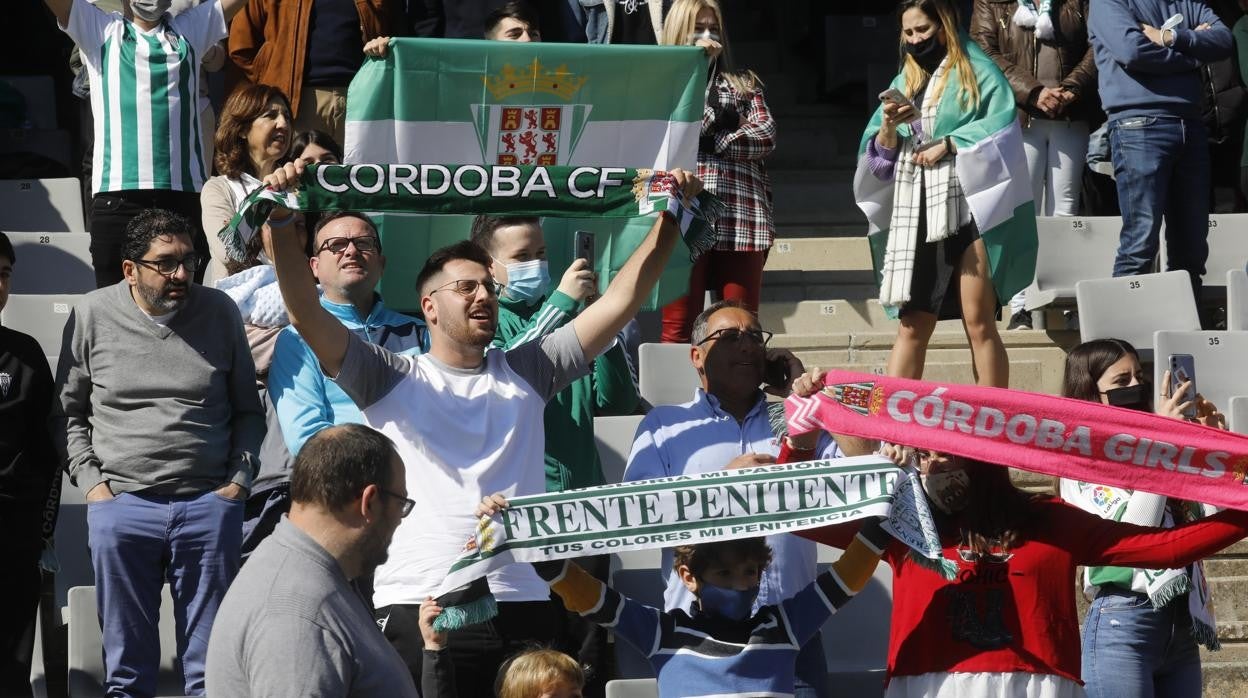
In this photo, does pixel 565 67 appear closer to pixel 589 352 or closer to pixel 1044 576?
pixel 589 352

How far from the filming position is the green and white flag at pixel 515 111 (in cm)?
672

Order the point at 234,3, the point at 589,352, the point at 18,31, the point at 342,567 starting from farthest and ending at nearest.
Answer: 1. the point at 18,31
2. the point at 234,3
3. the point at 589,352
4. the point at 342,567

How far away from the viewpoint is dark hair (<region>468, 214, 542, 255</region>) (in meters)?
5.75

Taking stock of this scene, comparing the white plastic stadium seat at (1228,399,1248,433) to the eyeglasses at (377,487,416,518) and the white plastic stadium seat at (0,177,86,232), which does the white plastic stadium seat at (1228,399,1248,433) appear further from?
the white plastic stadium seat at (0,177,86,232)

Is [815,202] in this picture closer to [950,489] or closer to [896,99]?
[896,99]

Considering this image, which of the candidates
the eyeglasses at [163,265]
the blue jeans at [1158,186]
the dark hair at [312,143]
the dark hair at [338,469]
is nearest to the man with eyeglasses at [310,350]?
the eyeglasses at [163,265]

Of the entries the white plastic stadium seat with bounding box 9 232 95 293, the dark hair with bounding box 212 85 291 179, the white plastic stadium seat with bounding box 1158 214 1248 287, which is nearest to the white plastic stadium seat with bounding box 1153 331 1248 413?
the white plastic stadium seat with bounding box 1158 214 1248 287

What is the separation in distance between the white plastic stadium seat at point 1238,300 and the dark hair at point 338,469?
5.57 m

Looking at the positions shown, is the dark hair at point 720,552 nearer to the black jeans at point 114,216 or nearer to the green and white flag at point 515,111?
the green and white flag at point 515,111

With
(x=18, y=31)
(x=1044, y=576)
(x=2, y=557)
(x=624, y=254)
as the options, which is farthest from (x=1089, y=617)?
(x=18, y=31)

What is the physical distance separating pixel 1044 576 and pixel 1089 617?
2.55ft

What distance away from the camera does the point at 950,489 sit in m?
4.80

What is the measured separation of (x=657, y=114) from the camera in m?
6.93

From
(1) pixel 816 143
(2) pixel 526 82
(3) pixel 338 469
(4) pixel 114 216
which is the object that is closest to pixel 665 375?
(2) pixel 526 82
